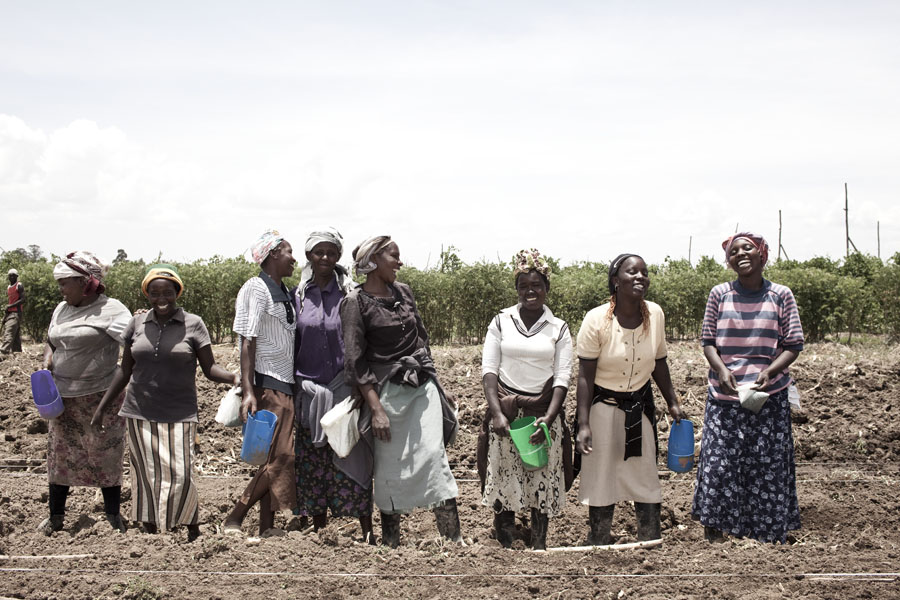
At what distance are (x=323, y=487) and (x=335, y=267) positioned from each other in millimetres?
1302

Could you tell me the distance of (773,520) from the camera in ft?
15.7

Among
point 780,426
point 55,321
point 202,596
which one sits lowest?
point 202,596

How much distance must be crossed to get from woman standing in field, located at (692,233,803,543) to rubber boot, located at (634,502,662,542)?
0.36 m

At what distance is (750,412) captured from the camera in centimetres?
484

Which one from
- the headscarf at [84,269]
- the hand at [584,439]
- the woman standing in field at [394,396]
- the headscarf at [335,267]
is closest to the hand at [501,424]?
the woman standing in field at [394,396]

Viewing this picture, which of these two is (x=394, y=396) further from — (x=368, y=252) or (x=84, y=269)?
(x=84, y=269)

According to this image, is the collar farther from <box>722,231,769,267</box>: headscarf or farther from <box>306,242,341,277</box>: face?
<box>722,231,769,267</box>: headscarf

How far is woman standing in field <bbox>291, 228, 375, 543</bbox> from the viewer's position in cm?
471

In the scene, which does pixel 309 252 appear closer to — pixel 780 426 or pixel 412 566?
pixel 412 566

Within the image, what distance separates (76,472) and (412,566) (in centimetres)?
249

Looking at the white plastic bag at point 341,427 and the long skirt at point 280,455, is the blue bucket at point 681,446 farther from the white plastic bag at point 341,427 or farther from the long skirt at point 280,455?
the long skirt at point 280,455

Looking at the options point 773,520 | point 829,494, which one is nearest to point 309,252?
point 773,520

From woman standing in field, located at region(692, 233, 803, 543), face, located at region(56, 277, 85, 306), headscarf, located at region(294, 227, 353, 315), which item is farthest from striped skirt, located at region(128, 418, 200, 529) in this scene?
woman standing in field, located at region(692, 233, 803, 543)

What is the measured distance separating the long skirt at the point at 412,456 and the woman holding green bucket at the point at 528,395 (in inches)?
12.8
